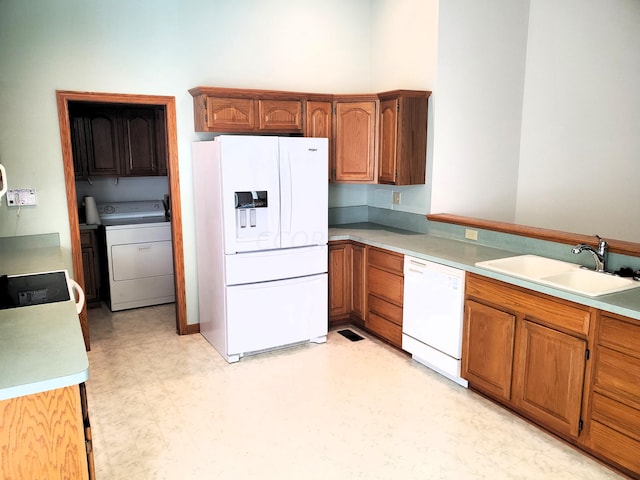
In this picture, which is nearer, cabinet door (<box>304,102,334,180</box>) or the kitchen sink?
the kitchen sink

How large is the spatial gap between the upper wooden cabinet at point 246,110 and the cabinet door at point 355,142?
37 centimetres

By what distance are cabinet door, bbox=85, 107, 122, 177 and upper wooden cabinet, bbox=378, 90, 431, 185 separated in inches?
111

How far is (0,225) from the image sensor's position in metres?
3.53

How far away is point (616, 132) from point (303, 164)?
2648 millimetres

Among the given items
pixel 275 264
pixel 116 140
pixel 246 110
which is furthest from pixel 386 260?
pixel 116 140

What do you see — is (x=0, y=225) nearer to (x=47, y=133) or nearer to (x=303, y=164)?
(x=47, y=133)

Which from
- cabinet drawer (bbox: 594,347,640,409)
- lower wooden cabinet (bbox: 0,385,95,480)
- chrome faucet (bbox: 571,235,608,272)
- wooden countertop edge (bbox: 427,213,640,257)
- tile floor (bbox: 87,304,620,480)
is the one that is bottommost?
tile floor (bbox: 87,304,620,480)

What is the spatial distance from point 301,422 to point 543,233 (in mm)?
1973

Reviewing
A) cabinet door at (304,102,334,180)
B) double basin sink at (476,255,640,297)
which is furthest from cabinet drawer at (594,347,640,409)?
cabinet door at (304,102,334,180)

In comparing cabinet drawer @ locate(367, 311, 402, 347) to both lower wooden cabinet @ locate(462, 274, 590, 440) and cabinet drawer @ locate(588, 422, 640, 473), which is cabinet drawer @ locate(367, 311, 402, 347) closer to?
lower wooden cabinet @ locate(462, 274, 590, 440)

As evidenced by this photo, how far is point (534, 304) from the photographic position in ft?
8.93

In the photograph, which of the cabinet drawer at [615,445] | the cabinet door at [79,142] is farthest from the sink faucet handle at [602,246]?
the cabinet door at [79,142]

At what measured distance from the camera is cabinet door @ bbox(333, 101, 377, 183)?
13.9 feet

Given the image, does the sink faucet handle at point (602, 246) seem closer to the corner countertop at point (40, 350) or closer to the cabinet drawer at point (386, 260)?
the cabinet drawer at point (386, 260)
